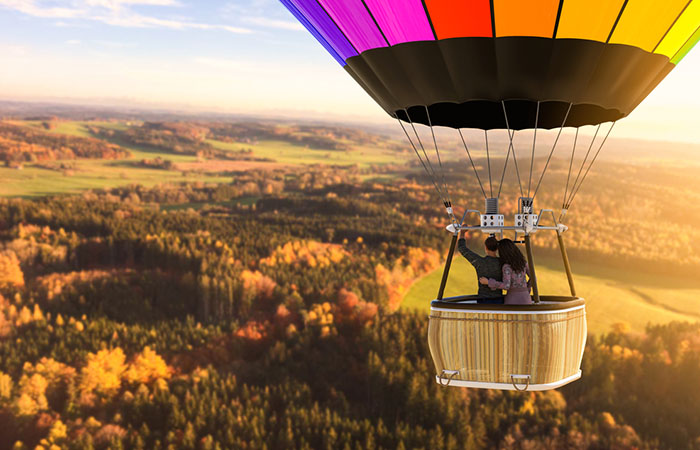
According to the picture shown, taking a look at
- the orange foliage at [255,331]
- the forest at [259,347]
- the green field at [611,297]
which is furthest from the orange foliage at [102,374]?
the green field at [611,297]

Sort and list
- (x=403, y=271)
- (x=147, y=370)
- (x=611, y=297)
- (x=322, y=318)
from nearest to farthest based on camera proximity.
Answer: (x=611, y=297) < (x=147, y=370) < (x=322, y=318) < (x=403, y=271)

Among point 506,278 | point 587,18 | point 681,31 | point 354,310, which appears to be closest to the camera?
point 506,278

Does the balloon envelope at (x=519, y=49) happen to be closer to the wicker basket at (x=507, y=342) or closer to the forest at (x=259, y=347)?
the wicker basket at (x=507, y=342)

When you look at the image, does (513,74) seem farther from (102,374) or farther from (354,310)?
(354,310)

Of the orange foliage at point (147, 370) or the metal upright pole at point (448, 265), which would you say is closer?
the metal upright pole at point (448, 265)

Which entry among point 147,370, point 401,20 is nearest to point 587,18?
point 401,20
